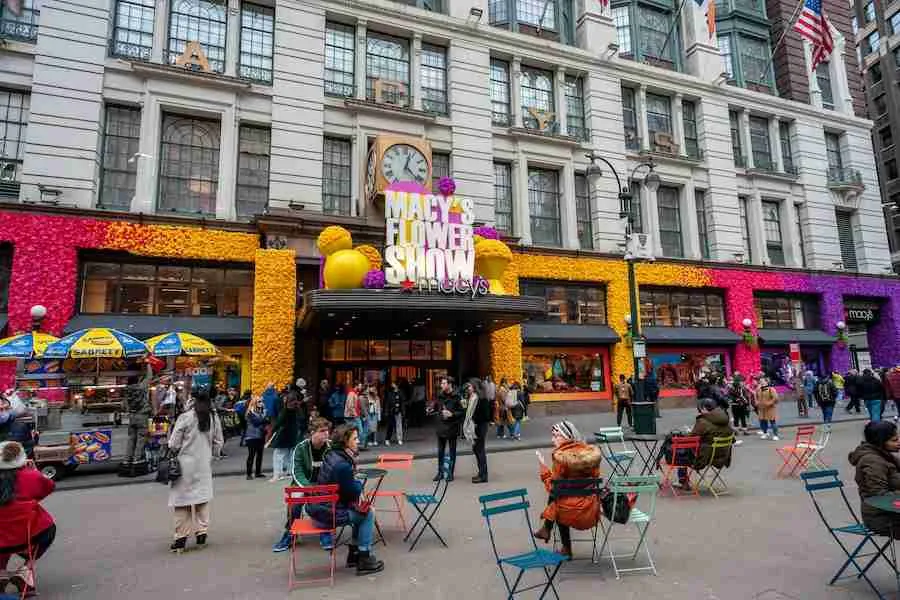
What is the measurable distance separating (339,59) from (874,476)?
73.1 ft

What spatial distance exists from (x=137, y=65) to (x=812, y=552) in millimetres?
22397

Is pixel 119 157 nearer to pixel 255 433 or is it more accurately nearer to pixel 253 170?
pixel 253 170

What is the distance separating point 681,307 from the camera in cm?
2602

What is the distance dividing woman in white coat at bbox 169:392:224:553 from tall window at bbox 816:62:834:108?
39.4m

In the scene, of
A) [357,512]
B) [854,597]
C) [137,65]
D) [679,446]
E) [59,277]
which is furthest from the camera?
[137,65]

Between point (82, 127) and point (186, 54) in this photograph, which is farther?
point (186, 54)

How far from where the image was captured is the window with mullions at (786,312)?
91.0ft

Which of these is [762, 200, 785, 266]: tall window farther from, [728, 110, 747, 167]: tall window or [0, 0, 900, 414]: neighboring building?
[728, 110, 747, 167]: tall window

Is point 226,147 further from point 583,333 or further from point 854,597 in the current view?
point 854,597

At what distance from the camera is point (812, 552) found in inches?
232

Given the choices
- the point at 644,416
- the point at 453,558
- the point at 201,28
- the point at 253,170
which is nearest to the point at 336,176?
the point at 253,170

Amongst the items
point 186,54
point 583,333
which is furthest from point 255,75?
point 583,333

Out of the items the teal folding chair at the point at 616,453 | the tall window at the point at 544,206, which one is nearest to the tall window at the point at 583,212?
the tall window at the point at 544,206

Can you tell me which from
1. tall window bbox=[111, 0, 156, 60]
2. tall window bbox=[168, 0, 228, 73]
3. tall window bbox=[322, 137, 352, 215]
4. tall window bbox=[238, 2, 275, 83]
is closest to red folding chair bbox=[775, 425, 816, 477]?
tall window bbox=[322, 137, 352, 215]
